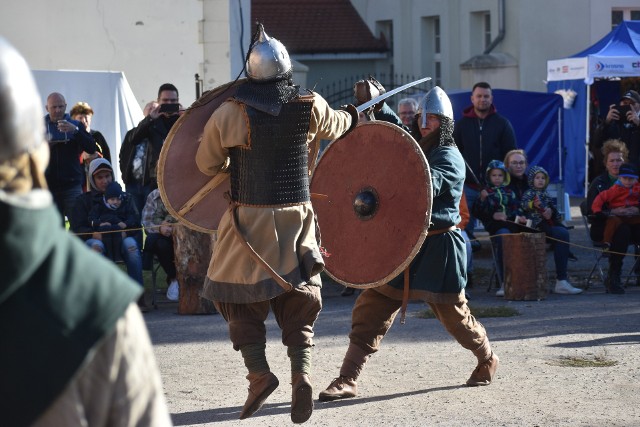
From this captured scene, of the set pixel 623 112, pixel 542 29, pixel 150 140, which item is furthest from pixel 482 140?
pixel 542 29

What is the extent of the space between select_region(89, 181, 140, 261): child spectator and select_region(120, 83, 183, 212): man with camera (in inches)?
21.4

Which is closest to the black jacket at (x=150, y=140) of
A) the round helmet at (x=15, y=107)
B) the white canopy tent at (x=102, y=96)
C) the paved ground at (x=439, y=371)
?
the paved ground at (x=439, y=371)

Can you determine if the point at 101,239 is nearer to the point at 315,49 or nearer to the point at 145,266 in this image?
the point at 145,266

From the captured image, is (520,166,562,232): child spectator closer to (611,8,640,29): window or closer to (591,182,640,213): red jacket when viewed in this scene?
(591,182,640,213): red jacket

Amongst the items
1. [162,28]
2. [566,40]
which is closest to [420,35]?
[566,40]

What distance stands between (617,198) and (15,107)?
8.73 meters

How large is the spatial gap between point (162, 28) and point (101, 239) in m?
5.78

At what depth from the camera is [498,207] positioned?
9922mm

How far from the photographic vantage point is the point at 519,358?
23.0ft

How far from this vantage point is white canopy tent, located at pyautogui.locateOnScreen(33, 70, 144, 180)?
12.3m

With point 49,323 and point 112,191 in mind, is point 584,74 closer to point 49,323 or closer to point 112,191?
point 112,191

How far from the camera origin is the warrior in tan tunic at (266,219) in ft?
17.1

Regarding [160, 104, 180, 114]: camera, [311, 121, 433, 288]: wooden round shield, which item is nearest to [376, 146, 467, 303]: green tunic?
[311, 121, 433, 288]: wooden round shield

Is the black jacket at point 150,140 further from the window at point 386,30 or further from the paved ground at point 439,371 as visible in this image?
the window at point 386,30
